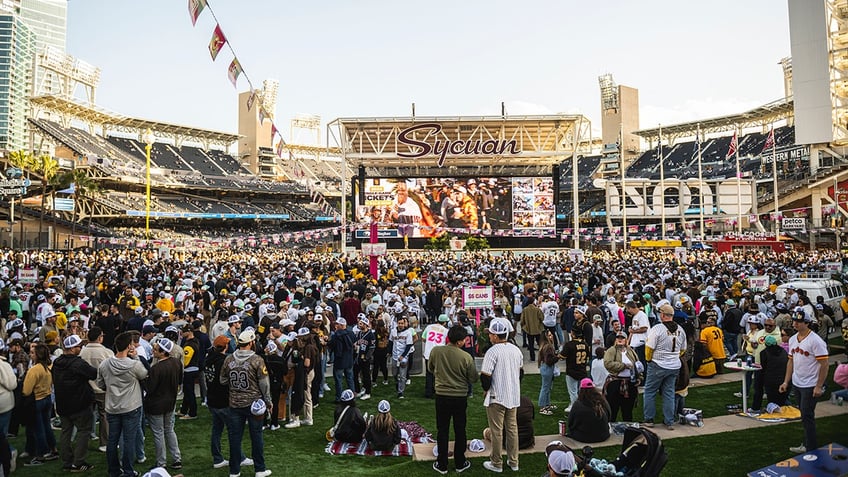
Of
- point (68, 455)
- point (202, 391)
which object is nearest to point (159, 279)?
point (202, 391)

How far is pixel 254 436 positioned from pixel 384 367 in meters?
4.65

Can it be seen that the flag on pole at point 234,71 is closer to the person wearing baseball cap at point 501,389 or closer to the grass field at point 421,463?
the grass field at point 421,463

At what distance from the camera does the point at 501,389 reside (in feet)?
20.6

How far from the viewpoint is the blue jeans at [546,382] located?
8344 millimetres

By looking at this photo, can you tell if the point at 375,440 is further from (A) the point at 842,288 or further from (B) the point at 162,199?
(B) the point at 162,199

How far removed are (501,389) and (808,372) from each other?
354cm

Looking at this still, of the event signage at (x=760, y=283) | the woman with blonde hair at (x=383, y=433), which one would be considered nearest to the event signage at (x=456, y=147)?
the event signage at (x=760, y=283)

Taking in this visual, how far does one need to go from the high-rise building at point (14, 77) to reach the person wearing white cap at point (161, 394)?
147 m

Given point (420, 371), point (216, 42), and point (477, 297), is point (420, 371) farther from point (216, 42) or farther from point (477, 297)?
point (216, 42)

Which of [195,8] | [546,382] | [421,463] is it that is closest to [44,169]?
[195,8]

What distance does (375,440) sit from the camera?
718 cm

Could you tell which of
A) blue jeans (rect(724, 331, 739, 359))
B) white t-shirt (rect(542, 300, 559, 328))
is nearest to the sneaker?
white t-shirt (rect(542, 300, 559, 328))

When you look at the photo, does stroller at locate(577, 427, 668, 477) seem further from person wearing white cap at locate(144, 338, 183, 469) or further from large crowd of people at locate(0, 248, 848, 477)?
person wearing white cap at locate(144, 338, 183, 469)

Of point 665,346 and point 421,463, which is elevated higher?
point 665,346
